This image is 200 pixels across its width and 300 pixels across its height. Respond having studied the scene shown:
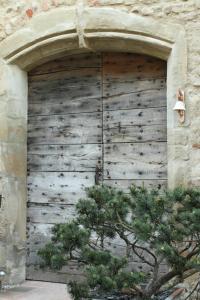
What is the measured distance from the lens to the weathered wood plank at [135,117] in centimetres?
470

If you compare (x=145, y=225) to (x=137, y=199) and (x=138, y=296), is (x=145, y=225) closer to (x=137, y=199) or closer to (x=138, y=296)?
(x=137, y=199)

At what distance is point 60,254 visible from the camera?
336 centimetres

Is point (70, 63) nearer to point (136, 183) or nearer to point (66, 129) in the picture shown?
point (66, 129)

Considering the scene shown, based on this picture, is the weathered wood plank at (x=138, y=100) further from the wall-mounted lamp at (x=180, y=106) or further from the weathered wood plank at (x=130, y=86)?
the wall-mounted lamp at (x=180, y=106)

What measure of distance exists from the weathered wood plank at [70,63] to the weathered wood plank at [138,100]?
438mm

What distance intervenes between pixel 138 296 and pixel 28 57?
2.81 m

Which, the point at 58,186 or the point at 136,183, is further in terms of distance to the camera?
the point at 58,186

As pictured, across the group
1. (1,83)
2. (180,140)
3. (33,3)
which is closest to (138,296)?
(180,140)

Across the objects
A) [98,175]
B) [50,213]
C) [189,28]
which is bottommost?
[50,213]

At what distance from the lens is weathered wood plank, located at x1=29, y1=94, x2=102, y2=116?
502 centimetres

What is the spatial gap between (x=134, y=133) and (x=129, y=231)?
1611 mm

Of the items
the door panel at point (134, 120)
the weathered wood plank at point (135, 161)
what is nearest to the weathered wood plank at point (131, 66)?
the door panel at point (134, 120)

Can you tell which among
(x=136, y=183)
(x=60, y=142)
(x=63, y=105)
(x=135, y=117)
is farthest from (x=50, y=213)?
(x=135, y=117)

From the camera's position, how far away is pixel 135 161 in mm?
4766
